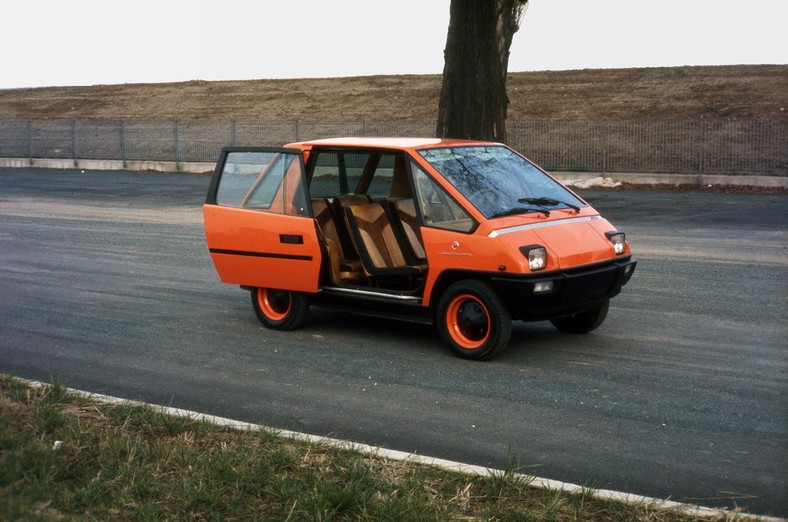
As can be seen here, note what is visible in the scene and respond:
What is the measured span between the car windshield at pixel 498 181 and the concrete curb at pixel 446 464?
299cm

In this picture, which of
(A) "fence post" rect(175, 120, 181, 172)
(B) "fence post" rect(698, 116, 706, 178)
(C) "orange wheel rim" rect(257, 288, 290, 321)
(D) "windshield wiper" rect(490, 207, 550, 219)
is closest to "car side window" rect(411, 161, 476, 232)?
(D) "windshield wiper" rect(490, 207, 550, 219)

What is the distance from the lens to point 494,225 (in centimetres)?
830

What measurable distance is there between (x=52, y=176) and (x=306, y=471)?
3135 cm

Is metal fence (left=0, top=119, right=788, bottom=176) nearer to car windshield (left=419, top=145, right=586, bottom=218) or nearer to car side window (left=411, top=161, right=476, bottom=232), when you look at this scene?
car windshield (left=419, top=145, right=586, bottom=218)

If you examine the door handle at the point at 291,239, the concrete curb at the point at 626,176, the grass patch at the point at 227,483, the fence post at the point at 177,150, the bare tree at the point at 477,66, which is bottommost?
the grass patch at the point at 227,483

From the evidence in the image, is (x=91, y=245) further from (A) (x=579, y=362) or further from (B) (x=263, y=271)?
(A) (x=579, y=362)

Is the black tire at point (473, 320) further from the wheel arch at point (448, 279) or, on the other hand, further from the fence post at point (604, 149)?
the fence post at point (604, 149)

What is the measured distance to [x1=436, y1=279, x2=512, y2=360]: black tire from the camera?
817 cm

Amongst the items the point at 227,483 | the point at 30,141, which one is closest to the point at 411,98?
the point at 30,141

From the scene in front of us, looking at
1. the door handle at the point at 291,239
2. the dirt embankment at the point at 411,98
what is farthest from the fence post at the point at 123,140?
the door handle at the point at 291,239

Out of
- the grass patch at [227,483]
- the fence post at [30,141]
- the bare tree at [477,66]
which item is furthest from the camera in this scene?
the fence post at [30,141]

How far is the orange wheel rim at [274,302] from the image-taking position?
9.75m

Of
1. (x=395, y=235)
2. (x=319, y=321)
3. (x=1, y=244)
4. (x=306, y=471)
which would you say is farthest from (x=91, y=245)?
(x=306, y=471)

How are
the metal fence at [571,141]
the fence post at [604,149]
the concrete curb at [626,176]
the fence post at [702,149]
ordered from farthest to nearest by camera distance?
1. the fence post at [604,149]
2. the metal fence at [571,141]
3. the fence post at [702,149]
4. the concrete curb at [626,176]
